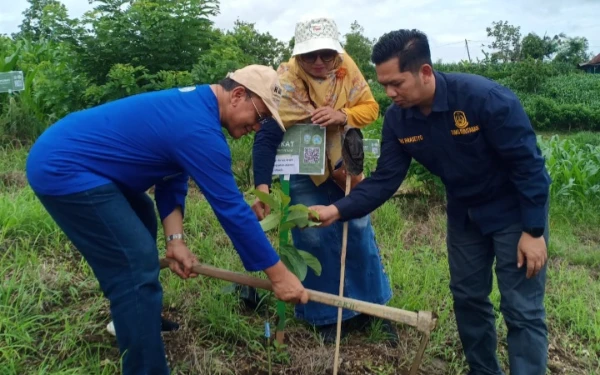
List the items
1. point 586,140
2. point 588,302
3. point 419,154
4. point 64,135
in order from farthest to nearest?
point 586,140, point 588,302, point 419,154, point 64,135

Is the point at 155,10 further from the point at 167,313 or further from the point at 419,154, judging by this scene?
the point at 419,154

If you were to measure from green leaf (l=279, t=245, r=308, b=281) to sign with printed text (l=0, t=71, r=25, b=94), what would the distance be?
14.9 ft

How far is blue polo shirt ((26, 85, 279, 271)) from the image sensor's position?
2143mm

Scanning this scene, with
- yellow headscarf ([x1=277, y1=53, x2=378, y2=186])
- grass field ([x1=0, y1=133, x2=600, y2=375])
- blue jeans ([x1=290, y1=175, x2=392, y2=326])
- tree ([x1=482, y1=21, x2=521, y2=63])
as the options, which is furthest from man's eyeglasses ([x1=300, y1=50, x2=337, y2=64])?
tree ([x1=482, y1=21, x2=521, y2=63])

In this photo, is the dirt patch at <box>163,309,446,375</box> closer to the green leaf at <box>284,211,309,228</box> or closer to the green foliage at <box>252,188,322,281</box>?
the green foliage at <box>252,188,322,281</box>

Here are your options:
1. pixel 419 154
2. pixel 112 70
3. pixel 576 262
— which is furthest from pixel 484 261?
pixel 112 70

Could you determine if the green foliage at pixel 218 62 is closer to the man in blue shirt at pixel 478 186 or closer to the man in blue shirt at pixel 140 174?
the man in blue shirt at pixel 478 186

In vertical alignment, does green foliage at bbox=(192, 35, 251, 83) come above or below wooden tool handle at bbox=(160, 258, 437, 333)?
above

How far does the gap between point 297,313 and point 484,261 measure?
44.6 inches

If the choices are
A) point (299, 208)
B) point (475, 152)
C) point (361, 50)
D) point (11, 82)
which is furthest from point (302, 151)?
point (361, 50)

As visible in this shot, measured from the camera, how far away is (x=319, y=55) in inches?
111

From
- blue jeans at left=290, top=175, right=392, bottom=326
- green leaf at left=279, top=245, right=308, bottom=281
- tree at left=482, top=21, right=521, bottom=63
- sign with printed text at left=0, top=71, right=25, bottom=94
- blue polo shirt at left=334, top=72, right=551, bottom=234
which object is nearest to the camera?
blue polo shirt at left=334, top=72, right=551, bottom=234

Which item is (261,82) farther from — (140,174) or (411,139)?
(411,139)

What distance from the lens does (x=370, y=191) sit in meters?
2.91
